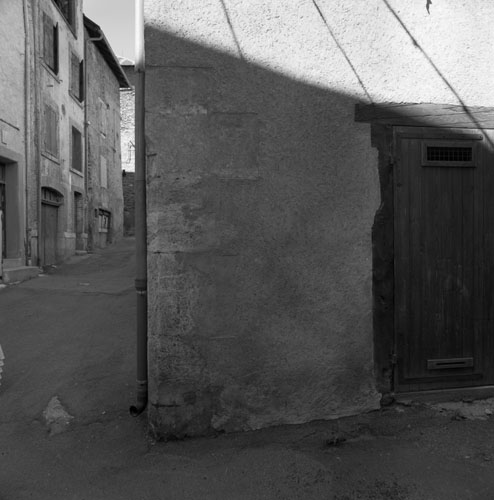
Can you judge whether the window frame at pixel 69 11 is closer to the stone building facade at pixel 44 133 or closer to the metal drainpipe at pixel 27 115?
the stone building facade at pixel 44 133

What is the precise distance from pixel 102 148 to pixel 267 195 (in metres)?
15.6

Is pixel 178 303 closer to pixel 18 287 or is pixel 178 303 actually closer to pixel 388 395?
pixel 388 395

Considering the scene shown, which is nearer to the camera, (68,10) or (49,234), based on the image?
(49,234)

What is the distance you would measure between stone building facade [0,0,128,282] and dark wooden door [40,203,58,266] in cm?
3

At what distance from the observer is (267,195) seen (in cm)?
344

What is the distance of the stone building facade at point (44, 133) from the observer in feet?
33.1

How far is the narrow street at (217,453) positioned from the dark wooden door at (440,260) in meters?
0.31

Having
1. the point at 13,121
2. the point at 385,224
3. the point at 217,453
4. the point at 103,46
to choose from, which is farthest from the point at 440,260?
the point at 103,46

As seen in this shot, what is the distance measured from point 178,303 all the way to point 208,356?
0.43 m

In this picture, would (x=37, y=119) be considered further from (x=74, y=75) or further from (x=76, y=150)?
(x=74, y=75)

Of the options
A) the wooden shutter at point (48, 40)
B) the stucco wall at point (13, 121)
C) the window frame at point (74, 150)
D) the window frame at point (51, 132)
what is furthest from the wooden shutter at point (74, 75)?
the stucco wall at point (13, 121)

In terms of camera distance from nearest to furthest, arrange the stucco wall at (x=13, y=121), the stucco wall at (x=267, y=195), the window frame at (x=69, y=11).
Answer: the stucco wall at (x=267, y=195)
the stucco wall at (x=13, y=121)
the window frame at (x=69, y=11)

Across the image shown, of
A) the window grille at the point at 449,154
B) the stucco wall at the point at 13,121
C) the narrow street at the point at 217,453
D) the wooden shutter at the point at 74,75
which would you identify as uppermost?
the wooden shutter at the point at 74,75

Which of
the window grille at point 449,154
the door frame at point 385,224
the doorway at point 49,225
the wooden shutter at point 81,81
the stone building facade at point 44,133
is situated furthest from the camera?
the wooden shutter at point 81,81
